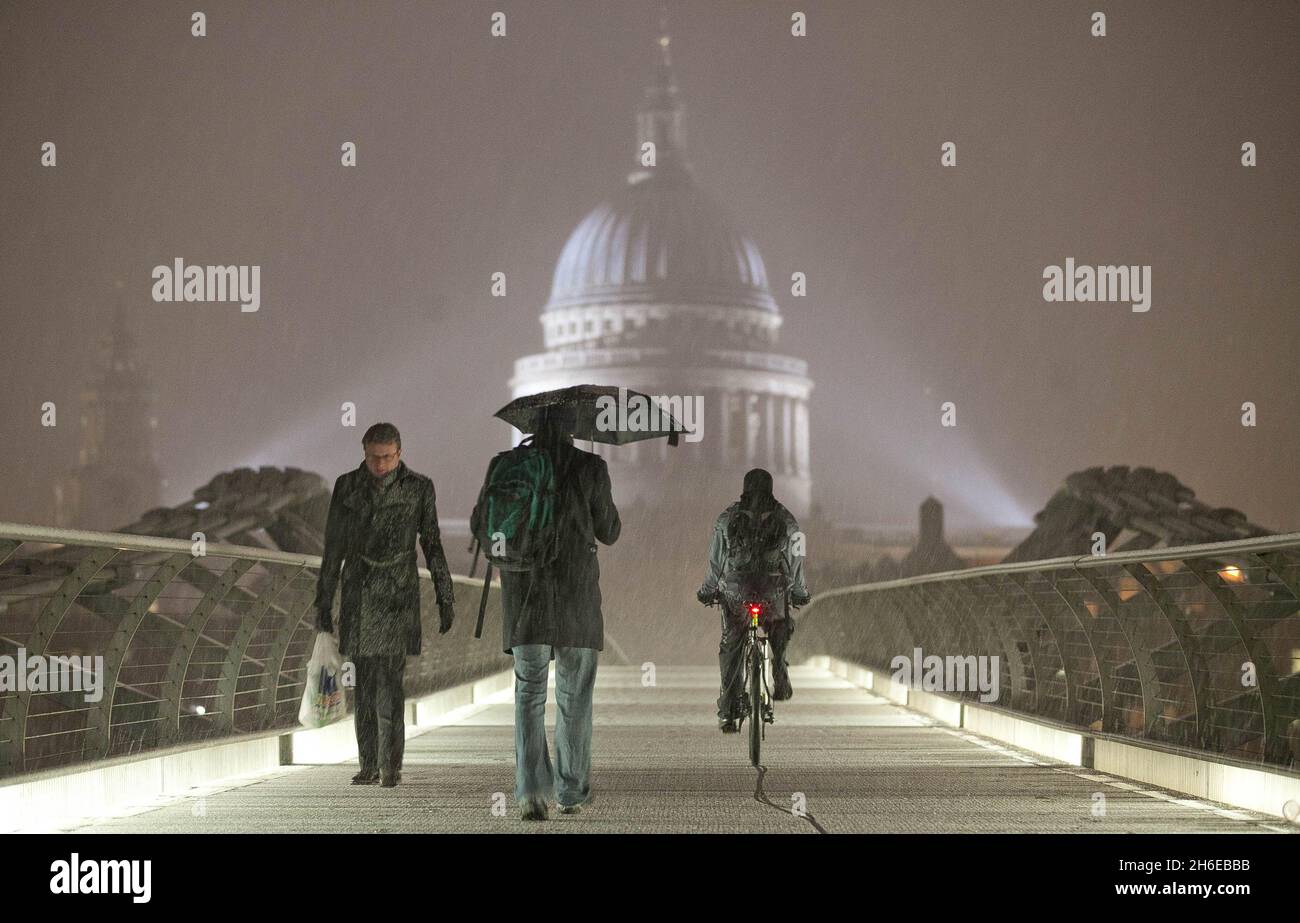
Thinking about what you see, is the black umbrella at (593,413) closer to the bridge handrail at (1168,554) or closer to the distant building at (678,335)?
the bridge handrail at (1168,554)

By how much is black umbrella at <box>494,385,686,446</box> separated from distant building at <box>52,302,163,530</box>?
6277 inches

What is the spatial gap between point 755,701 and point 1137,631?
7.68ft

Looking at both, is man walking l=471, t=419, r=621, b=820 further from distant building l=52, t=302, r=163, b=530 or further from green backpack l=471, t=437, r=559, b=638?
distant building l=52, t=302, r=163, b=530

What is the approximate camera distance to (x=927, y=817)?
984 cm

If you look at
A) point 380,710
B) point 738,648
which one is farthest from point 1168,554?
point 380,710

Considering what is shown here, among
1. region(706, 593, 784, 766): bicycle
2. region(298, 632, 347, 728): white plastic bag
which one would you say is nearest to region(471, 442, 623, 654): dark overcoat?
region(298, 632, 347, 728): white plastic bag

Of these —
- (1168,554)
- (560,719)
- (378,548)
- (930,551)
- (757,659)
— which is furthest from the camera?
(930,551)

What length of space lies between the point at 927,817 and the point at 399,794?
9.14ft

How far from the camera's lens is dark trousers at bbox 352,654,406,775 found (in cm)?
1146

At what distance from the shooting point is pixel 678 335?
14912 cm

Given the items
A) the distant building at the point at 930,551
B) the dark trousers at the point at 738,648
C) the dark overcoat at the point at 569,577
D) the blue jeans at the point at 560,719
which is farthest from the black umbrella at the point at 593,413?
the distant building at the point at 930,551

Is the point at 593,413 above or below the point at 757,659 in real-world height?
above

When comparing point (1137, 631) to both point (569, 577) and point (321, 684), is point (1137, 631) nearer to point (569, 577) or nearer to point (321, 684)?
point (569, 577)
